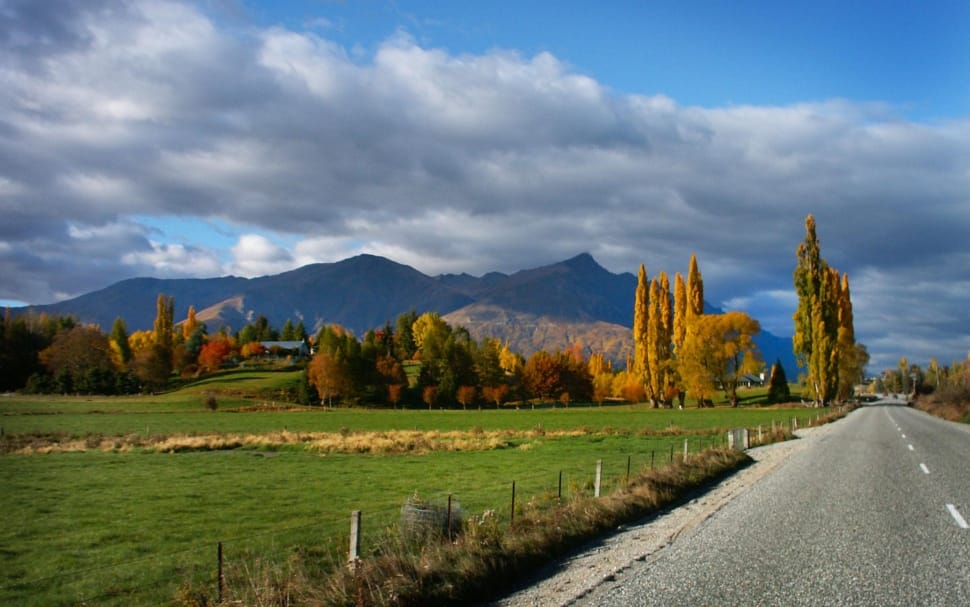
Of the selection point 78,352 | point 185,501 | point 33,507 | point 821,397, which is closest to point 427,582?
point 185,501

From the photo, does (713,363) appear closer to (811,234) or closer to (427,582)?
(811,234)

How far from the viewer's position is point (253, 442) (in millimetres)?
44656

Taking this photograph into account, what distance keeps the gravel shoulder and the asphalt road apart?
277 mm

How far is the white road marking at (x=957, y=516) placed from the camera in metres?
12.6

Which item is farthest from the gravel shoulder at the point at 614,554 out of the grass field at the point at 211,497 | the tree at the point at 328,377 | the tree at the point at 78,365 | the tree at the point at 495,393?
the tree at the point at 495,393

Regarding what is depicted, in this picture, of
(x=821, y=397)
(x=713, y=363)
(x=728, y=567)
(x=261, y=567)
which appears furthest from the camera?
(x=713, y=363)

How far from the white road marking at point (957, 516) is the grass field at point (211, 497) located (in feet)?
26.5

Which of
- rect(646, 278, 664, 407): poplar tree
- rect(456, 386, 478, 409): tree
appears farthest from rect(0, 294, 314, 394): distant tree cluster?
rect(646, 278, 664, 407): poplar tree

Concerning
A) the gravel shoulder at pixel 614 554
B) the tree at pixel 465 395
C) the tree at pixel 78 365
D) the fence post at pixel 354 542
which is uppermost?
the tree at pixel 78 365

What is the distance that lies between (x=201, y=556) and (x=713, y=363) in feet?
274

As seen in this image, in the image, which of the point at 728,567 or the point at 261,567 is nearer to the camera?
the point at 728,567

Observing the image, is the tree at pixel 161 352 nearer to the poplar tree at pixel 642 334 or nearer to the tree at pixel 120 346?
the tree at pixel 120 346

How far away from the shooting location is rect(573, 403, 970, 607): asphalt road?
858 cm

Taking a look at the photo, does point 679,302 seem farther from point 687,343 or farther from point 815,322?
point 815,322
